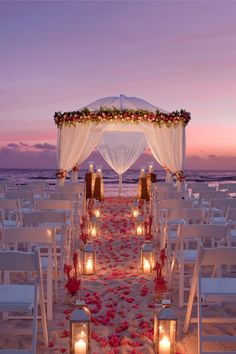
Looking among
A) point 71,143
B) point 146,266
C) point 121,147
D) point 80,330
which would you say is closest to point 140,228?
point 146,266

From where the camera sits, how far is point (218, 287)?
11.4 ft

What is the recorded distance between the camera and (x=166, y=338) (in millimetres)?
3412

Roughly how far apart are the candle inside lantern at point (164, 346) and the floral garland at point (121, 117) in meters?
8.27

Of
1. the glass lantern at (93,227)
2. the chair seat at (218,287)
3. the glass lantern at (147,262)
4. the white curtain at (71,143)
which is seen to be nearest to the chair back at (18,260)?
the chair seat at (218,287)

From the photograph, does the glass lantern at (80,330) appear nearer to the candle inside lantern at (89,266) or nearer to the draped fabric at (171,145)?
the candle inside lantern at (89,266)

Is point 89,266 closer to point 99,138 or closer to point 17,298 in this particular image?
point 17,298

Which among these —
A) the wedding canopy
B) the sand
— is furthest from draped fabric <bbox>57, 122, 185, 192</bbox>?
the sand

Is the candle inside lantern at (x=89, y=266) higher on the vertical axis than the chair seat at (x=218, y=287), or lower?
lower

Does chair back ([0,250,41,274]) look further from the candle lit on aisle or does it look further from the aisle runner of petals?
the candle lit on aisle

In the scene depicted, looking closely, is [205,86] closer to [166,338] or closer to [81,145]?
[81,145]

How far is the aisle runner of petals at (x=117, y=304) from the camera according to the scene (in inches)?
144

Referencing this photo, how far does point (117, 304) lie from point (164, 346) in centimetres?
123

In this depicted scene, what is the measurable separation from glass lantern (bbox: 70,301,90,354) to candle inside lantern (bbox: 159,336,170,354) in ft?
1.70

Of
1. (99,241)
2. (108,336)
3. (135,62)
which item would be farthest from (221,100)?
(108,336)
